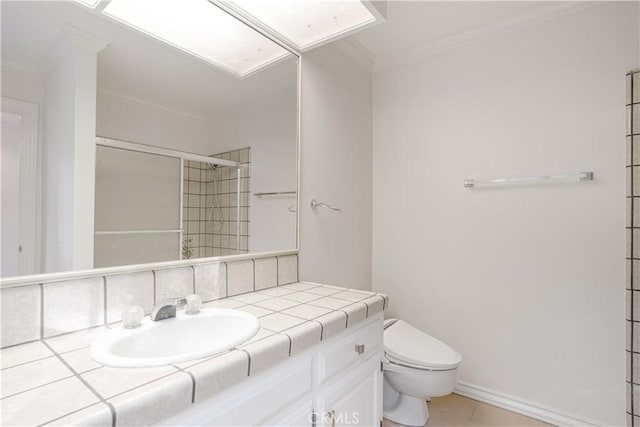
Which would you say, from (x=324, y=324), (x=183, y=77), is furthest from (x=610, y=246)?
(x=183, y=77)

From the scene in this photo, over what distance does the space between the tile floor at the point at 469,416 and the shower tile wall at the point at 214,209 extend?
4.35ft

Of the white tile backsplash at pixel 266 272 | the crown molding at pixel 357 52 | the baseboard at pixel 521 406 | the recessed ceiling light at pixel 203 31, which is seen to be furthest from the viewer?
the crown molding at pixel 357 52

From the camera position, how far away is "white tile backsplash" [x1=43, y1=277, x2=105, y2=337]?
0.81m

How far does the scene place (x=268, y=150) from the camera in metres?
1.49

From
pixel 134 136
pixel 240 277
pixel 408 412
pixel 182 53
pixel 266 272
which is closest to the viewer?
pixel 134 136

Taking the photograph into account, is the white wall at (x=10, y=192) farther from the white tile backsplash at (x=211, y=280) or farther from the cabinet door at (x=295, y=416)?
the cabinet door at (x=295, y=416)

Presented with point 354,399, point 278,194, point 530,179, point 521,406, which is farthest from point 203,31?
point 521,406

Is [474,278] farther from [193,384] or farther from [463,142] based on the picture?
[193,384]

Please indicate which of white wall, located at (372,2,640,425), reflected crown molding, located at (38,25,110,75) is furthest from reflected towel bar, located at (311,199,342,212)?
reflected crown molding, located at (38,25,110,75)

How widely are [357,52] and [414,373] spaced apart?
1.94m

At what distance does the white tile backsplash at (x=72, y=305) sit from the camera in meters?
0.81

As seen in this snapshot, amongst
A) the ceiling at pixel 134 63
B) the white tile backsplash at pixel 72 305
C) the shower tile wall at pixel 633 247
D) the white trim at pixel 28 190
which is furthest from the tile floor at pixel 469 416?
the ceiling at pixel 134 63

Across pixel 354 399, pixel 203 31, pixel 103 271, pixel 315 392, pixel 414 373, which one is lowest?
pixel 414 373

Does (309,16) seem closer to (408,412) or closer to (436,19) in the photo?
(436,19)
